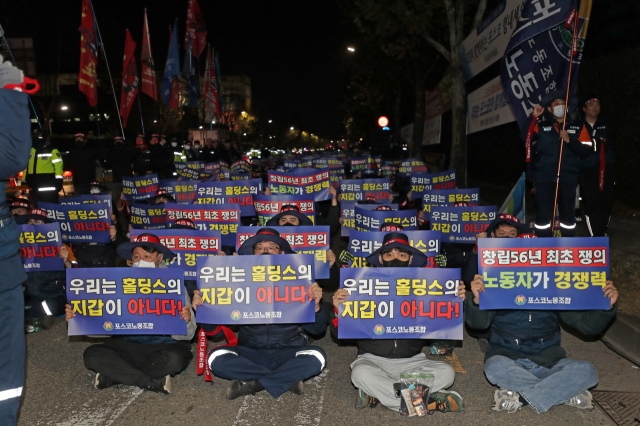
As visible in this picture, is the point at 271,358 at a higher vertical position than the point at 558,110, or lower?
lower

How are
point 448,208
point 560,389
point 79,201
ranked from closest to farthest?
point 560,389 → point 448,208 → point 79,201

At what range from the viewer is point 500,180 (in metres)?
22.9

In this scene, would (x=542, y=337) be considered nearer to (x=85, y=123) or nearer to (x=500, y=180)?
(x=500, y=180)

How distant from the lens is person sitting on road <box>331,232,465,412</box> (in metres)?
4.83

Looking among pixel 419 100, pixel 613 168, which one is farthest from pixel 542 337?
pixel 419 100

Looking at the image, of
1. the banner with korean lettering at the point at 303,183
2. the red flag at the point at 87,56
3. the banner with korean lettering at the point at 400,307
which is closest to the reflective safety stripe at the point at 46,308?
the banner with korean lettering at the point at 400,307

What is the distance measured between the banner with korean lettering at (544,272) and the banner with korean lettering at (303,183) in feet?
20.6

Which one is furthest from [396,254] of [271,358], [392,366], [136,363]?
[136,363]

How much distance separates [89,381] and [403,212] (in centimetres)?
459

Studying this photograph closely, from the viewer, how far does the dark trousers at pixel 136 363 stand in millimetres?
5281

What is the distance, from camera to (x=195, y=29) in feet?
79.3

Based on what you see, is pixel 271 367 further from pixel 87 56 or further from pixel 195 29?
pixel 195 29

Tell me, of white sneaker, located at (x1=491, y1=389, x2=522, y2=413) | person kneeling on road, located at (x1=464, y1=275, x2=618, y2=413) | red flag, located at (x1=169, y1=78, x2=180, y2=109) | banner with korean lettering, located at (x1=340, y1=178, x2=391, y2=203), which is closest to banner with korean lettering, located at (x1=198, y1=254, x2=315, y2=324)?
person kneeling on road, located at (x1=464, y1=275, x2=618, y2=413)

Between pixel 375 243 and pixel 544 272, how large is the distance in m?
2.58
